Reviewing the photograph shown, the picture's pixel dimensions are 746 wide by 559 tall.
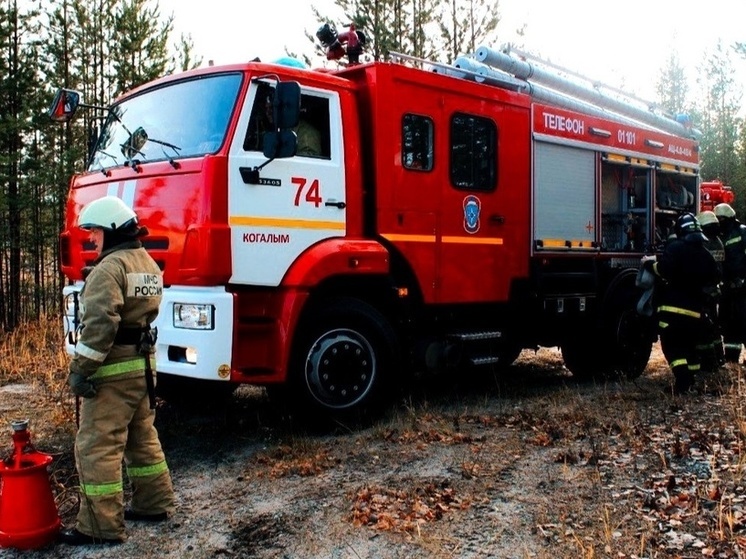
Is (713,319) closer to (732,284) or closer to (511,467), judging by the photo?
(732,284)

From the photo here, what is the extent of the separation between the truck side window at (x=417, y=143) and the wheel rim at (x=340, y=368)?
1561mm

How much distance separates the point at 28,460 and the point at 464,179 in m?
4.26

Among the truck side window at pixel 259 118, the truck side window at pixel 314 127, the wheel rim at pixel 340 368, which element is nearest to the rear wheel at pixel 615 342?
the wheel rim at pixel 340 368

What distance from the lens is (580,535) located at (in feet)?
12.0

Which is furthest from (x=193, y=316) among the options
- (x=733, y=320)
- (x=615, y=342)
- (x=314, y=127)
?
(x=733, y=320)

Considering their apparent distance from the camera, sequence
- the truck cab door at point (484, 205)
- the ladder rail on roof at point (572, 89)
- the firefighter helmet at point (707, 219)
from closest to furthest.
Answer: the truck cab door at point (484, 205), the ladder rail on roof at point (572, 89), the firefighter helmet at point (707, 219)

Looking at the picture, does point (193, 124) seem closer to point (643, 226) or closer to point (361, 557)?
point (361, 557)

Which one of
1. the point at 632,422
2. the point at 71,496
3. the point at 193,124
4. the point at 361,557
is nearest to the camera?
the point at 361,557

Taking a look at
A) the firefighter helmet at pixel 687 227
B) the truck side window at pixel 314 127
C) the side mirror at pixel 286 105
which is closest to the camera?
the side mirror at pixel 286 105

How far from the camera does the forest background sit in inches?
566

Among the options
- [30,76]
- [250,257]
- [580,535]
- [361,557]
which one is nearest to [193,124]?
[250,257]

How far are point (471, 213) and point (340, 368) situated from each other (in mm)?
2010

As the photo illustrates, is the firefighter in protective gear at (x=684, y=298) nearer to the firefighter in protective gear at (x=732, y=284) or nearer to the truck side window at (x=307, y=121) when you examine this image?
the firefighter in protective gear at (x=732, y=284)

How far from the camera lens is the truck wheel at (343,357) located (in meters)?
5.38
